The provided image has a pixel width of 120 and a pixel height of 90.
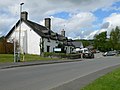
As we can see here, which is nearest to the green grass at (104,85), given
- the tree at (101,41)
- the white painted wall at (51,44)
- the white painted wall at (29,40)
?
the white painted wall at (29,40)

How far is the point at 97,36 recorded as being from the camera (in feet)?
407

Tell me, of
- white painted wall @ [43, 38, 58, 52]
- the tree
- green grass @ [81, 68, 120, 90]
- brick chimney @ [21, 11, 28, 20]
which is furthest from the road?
the tree

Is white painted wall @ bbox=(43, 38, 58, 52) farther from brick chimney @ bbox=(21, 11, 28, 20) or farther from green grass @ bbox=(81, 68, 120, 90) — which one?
green grass @ bbox=(81, 68, 120, 90)

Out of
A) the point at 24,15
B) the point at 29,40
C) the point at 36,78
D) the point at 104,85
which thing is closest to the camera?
the point at 104,85

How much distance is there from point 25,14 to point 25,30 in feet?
13.9

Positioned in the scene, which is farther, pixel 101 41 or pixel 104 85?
pixel 101 41

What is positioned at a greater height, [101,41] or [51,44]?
[101,41]

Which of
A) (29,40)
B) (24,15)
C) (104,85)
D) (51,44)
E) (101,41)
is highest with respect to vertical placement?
(24,15)

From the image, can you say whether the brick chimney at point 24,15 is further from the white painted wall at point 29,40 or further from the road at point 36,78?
the road at point 36,78

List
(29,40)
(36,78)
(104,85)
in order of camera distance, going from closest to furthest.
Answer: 1. (104,85)
2. (36,78)
3. (29,40)

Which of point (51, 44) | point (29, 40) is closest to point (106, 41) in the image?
point (51, 44)

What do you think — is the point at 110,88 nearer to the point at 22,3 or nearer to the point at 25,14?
the point at 22,3

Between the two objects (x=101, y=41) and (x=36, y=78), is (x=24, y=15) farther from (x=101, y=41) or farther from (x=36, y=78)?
(x=101, y=41)

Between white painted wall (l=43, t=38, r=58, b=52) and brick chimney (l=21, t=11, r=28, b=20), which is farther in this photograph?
brick chimney (l=21, t=11, r=28, b=20)
